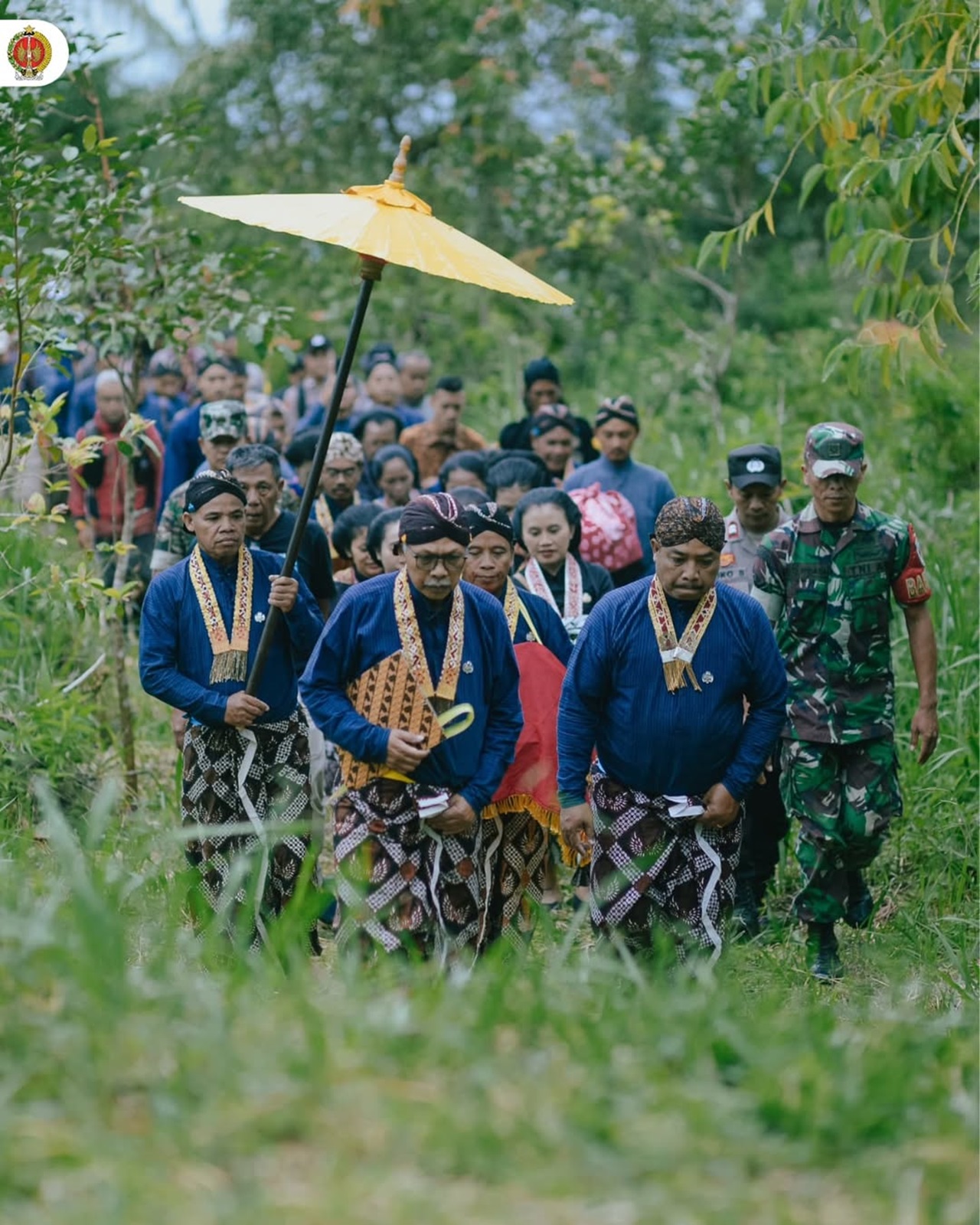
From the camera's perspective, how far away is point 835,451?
6738 mm

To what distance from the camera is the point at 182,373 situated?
44.7 ft

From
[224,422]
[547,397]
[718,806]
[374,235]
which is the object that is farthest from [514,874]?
[547,397]

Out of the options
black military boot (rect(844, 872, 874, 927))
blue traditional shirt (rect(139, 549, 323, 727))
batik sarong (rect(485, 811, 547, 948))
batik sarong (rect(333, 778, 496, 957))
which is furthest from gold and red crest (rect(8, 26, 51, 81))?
black military boot (rect(844, 872, 874, 927))

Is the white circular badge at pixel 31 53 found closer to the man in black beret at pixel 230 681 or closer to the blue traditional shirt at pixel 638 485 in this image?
the man in black beret at pixel 230 681

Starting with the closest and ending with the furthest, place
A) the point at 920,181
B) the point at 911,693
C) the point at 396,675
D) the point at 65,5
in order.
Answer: the point at 396,675
the point at 920,181
the point at 65,5
the point at 911,693

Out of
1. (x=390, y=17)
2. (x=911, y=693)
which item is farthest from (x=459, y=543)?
(x=390, y=17)

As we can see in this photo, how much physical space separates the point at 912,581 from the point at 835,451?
594mm

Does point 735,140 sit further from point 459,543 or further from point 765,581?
point 459,543

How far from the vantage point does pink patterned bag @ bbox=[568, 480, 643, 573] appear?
879 cm

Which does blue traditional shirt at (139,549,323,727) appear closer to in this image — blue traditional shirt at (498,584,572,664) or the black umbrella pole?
the black umbrella pole

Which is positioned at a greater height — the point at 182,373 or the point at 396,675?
the point at 396,675

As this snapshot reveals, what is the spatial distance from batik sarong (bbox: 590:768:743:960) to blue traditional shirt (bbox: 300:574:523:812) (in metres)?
0.46

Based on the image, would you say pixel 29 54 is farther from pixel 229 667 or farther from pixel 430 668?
pixel 430 668

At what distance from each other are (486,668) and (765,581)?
4.81 ft
